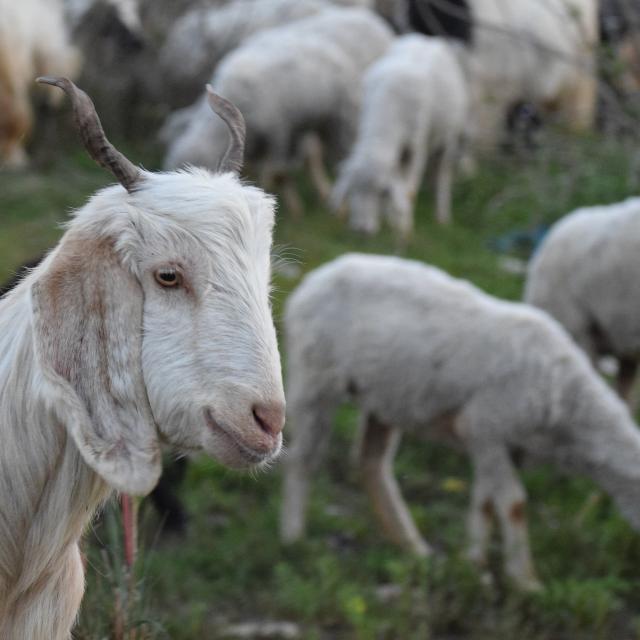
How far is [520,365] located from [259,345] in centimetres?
364

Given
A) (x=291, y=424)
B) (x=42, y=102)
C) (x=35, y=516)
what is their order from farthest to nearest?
(x=42, y=102) → (x=291, y=424) → (x=35, y=516)

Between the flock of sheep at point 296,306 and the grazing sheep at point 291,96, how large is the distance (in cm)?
3

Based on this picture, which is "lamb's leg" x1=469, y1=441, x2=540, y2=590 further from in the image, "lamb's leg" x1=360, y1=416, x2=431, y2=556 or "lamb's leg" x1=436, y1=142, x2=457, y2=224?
"lamb's leg" x1=436, y1=142, x2=457, y2=224

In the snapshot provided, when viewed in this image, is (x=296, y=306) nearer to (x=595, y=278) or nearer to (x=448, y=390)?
(x=448, y=390)

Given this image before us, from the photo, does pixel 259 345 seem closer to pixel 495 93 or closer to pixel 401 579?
pixel 401 579

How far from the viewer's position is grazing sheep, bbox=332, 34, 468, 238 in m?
10.2

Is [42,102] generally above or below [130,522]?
below

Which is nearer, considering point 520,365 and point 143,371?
point 143,371

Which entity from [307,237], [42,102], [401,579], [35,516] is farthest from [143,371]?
[42,102]

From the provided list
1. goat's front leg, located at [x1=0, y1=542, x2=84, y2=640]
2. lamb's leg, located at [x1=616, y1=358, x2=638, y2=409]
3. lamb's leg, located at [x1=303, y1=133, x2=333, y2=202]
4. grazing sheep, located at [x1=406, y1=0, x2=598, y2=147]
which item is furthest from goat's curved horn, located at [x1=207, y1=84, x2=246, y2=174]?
grazing sheep, located at [x1=406, y1=0, x2=598, y2=147]

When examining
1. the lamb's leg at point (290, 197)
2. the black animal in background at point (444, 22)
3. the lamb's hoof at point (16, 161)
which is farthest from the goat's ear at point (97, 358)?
the black animal in background at point (444, 22)

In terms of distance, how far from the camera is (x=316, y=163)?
1151 cm

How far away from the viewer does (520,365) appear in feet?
18.8

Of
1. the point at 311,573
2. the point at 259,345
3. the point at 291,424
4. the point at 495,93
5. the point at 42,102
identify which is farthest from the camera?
the point at 495,93
